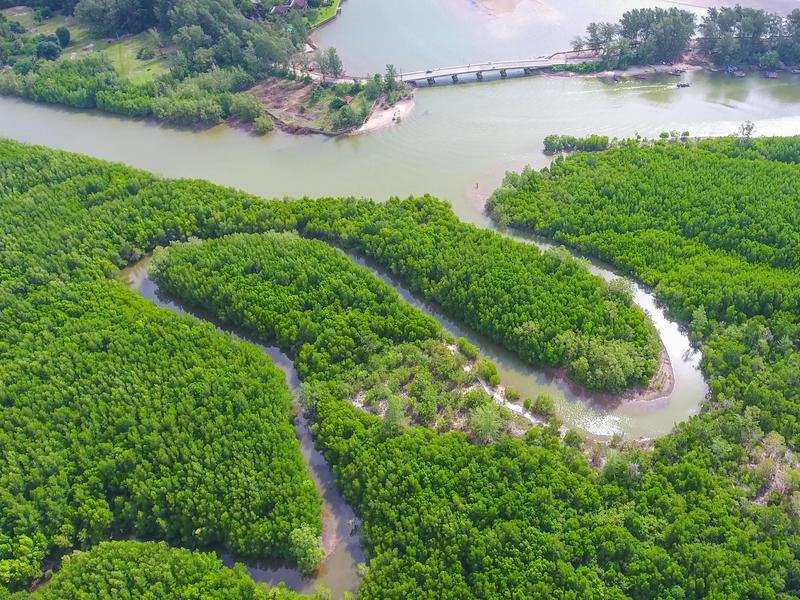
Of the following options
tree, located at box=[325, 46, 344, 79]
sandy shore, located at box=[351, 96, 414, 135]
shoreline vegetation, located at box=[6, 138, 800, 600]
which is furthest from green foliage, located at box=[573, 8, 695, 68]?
tree, located at box=[325, 46, 344, 79]

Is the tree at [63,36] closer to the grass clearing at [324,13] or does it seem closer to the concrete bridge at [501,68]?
the grass clearing at [324,13]

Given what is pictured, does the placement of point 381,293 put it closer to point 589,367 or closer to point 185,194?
point 589,367

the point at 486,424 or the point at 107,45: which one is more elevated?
the point at 107,45

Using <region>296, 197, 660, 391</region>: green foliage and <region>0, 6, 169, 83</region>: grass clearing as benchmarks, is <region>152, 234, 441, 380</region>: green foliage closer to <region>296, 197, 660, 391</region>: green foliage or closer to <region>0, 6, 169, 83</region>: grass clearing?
<region>296, 197, 660, 391</region>: green foliage

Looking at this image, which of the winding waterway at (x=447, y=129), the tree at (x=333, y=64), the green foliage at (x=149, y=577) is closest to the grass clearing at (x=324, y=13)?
the winding waterway at (x=447, y=129)

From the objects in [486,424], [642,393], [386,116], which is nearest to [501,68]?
[386,116]

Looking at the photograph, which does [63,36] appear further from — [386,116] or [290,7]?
[386,116]

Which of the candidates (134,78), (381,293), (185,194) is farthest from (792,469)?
(134,78)
